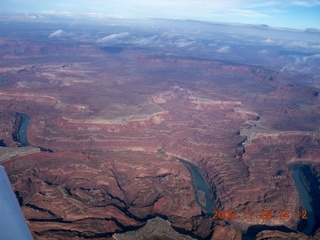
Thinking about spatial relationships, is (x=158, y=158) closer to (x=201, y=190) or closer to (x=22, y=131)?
(x=201, y=190)

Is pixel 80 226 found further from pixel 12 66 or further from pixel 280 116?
pixel 12 66

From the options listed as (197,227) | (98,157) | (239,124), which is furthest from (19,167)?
(239,124)

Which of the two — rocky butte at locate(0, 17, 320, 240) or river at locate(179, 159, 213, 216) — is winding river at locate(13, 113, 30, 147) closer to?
rocky butte at locate(0, 17, 320, 240)
